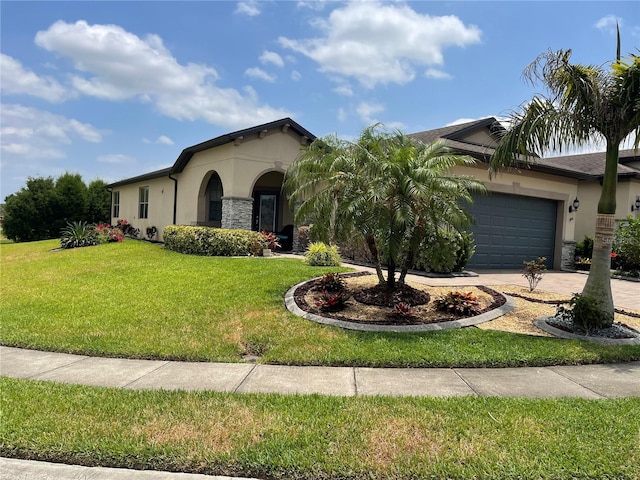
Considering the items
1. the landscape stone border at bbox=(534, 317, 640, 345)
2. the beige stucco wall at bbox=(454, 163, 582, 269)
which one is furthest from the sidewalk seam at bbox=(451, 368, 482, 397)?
the beige stucco wall at bbox=(454, 163, 582, 269)

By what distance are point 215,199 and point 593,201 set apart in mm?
16656

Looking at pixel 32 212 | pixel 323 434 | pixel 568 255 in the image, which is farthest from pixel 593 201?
pixel 32 212

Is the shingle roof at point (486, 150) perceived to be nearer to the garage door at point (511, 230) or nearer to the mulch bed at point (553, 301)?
the garage door at point (511, 230)

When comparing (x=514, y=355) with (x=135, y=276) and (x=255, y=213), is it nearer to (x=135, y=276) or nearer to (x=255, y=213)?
(x=135, y=276)

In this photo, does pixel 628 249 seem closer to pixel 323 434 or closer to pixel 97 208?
pixel 323 434

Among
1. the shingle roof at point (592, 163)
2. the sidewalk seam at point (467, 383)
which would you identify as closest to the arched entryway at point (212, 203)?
the sidewalk seam at point (467, 383)

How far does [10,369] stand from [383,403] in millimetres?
4620

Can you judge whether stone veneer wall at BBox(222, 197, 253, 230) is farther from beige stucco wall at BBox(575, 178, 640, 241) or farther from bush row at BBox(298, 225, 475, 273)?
beige stucco wall at BBox(575, 178, 640, 241)

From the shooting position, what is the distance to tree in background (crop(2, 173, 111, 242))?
2928cm

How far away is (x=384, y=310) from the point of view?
7809 millimetres

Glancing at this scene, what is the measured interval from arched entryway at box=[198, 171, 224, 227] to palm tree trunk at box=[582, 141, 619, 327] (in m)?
14.1

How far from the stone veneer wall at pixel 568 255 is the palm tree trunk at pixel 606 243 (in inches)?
426

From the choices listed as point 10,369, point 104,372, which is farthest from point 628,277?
point 10,369

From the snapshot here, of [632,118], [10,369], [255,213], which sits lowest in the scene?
[10,369]
